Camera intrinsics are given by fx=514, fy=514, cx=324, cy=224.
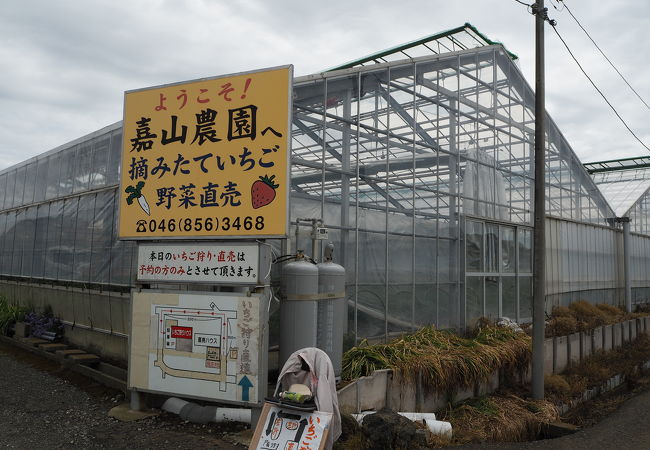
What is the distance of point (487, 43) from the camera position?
14250 mm

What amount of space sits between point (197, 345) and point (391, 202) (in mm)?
4798

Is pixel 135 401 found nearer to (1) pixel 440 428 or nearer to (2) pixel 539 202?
(1) pixel 440 428

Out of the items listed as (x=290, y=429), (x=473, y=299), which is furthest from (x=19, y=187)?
(x=290, y=429)

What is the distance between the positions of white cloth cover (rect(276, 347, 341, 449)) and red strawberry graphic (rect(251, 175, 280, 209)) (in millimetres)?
2085

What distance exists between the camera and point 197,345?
6.86m

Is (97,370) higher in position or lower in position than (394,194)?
lower

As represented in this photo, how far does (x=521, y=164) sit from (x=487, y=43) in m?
3.48

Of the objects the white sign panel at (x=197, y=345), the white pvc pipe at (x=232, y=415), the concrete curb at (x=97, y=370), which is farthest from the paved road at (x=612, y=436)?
the concrete curb at (x=97, y=370)

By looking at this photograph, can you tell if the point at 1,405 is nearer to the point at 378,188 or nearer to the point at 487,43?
the point at 378,188

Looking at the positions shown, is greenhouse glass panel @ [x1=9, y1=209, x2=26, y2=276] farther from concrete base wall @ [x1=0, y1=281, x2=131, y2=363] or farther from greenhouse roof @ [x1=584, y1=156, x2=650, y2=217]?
greenhouse roof @ [x1=584, y1=156, x2=650, y2=217]

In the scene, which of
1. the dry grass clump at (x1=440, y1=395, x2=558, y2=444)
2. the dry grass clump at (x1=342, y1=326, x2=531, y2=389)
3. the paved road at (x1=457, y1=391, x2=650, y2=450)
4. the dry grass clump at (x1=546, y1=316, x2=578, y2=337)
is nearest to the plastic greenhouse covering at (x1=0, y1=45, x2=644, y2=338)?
the dry grass clump at (x1=342, y1=326, x2=531, y2=389)

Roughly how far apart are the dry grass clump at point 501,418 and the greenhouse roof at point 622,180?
46.5 ft

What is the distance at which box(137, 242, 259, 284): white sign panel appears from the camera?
6.63 m

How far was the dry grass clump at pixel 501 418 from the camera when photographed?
7.68m
